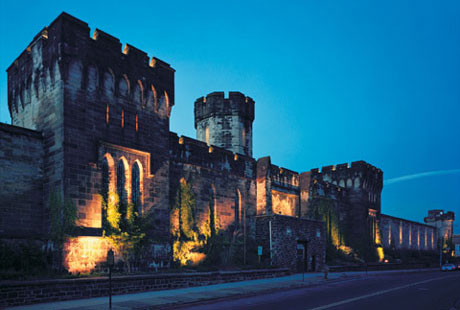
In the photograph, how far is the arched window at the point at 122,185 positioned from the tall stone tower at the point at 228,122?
1873 centimetres

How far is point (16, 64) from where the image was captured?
22156 mm

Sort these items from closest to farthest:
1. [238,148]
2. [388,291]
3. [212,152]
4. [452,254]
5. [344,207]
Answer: [388,291] → [212,152] → [238,148] → [344,207] → [452,254]

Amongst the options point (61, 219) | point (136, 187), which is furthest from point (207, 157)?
point (61, 219)

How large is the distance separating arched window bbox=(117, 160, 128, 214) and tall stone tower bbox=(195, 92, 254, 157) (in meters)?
18.7

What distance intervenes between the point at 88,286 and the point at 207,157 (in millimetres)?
13412

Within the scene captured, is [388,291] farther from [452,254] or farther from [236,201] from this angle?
[452,254]

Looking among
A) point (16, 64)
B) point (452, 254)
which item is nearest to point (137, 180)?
point (16, 64)

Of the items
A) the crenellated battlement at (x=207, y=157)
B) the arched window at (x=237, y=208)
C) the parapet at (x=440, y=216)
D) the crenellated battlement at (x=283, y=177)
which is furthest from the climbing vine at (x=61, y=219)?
the parapet at (x=440, y=216)

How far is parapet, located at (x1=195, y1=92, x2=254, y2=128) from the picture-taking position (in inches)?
1550

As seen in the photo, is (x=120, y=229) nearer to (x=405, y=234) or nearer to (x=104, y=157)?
(x=104, y=157)

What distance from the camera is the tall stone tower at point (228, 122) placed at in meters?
39.2

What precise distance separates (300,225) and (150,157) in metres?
13.9

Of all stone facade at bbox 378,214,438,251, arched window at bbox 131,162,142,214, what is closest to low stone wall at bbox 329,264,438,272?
stone facade at bbox 378,214,438,251

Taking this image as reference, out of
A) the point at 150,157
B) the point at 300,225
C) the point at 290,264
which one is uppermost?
the point at 150,157
